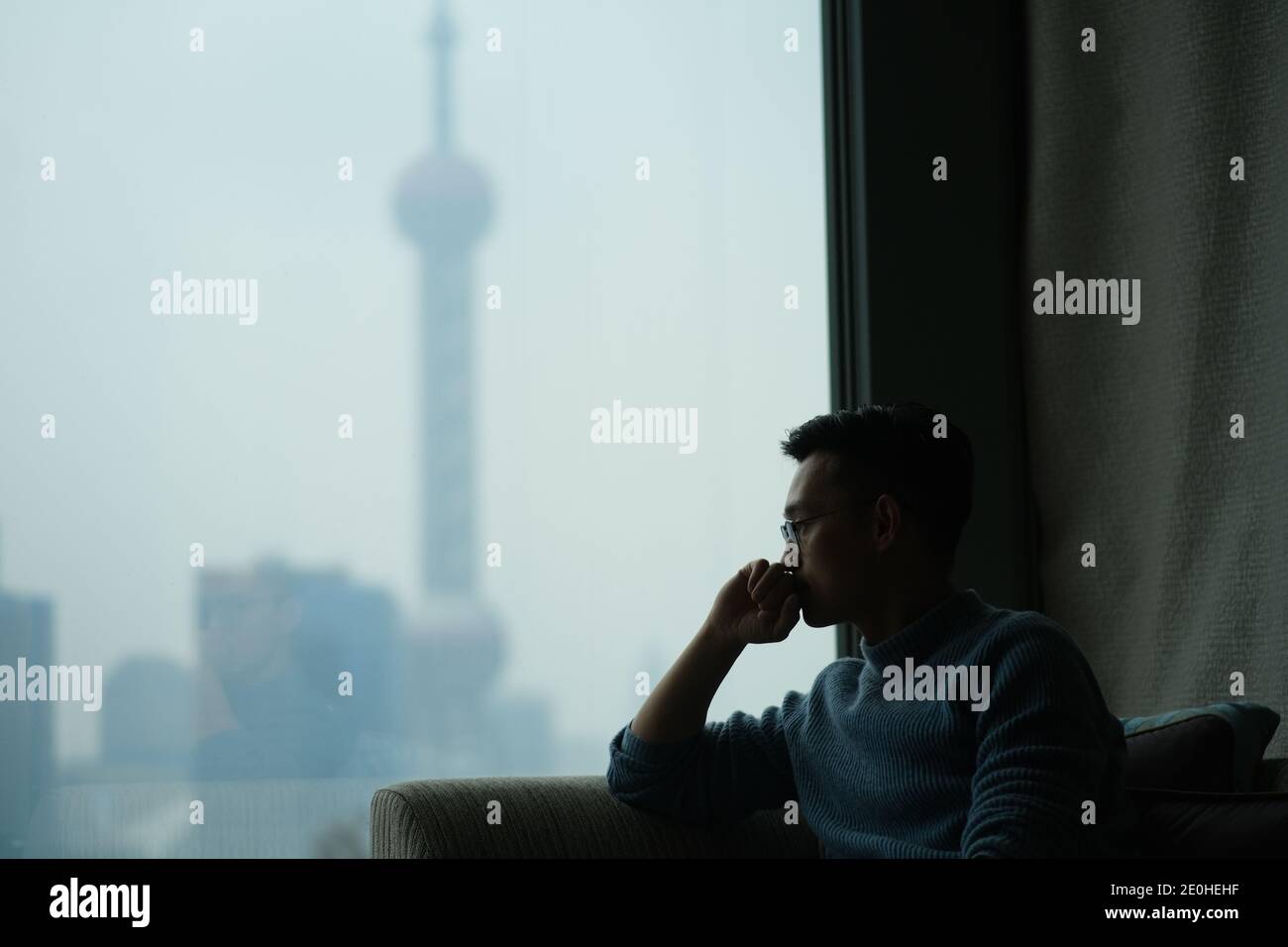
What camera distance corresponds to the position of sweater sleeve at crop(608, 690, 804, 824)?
68.4 inches

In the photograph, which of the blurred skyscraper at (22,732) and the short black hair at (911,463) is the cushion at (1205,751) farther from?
the blurred skyscraper at (22,732)

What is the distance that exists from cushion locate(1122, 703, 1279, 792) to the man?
0.43 ft

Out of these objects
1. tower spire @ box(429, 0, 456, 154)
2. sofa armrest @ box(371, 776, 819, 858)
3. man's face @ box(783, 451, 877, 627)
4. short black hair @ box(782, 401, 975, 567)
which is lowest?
sofa armrest @ box(371, 776, 819, 858)

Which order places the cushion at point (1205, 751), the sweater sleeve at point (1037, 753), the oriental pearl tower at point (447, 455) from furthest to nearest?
the oriental pearl tower at point (447, 455) → the cushion at point (1205, 751) → the sweater sleeve at point (1037, 753)

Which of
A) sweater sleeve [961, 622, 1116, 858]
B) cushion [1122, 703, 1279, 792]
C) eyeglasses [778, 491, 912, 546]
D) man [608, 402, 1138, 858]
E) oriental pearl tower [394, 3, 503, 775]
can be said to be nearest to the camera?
sweater sleeve [961, 622, 1116, 858]

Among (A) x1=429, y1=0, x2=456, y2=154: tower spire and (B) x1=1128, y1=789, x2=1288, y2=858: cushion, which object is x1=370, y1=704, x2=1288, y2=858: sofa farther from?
(A) x1=429, y1=0, x2=456, y2=154: tower spire

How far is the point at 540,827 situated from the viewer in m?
1.69

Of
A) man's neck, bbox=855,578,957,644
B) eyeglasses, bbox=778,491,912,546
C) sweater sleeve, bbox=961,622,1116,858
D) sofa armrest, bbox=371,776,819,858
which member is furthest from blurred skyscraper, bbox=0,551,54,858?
sweater sleeve, bbox=961,622,1116,858

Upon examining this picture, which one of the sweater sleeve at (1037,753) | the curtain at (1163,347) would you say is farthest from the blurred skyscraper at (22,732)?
the curtain at (1163,347)

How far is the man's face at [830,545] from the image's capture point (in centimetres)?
169
